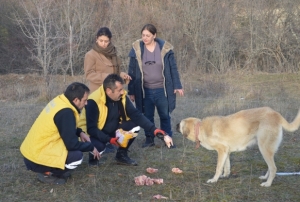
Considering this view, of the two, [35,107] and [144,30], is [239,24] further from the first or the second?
[144,30]

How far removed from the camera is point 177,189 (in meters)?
4.73

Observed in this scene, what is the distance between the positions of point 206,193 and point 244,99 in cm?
749

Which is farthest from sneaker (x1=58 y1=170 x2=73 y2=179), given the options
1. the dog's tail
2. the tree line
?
the tree line

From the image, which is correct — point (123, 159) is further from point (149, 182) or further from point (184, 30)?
point (184, 30)

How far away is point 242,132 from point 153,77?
2.01 meters

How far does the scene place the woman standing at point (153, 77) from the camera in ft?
21.6

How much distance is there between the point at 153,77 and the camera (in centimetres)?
666

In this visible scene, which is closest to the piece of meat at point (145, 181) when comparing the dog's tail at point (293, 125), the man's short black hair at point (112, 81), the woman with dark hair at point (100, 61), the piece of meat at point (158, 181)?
the piece of meat at point (158, 181)

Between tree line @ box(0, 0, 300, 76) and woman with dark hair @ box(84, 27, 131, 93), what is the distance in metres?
12.8

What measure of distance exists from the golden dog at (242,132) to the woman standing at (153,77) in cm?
134

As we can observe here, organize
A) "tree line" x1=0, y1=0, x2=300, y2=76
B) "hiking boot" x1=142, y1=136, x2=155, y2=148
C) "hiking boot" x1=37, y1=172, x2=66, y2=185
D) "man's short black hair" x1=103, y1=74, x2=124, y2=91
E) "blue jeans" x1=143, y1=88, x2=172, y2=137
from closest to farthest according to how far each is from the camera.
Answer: "hiking boot" x1=37, y1=172, x2=66, y2=185 → "man's short black hair" x1=103, y1=74, x2=124, y2=91 → "blue jeans" x1=143, y1=88, x2=172, y2=137 → "hiking boot" x1=142, y1=136, x2=155, y2=148 → "tree line" x1=0, y1=0, x2=300, y2=76

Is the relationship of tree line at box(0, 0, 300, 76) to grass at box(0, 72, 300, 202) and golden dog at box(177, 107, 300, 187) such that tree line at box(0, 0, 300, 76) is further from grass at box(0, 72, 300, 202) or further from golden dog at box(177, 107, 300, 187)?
golden dog at box(177, 107, 300, 187)

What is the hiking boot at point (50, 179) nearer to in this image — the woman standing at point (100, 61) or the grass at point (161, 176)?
the grass at point (161, 176)

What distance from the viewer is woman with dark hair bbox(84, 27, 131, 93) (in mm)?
6117
